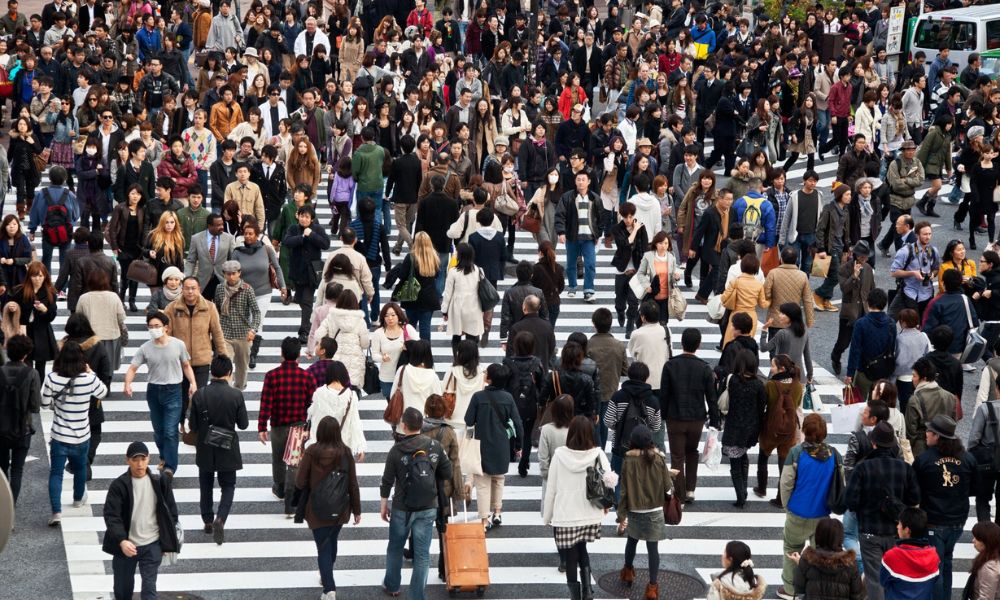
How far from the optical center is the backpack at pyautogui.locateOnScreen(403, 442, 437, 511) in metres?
11.3

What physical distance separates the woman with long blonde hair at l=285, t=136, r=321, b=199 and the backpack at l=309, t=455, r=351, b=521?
8885 millimetres

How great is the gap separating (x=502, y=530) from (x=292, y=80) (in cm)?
1424

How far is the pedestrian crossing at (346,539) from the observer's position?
12180mm

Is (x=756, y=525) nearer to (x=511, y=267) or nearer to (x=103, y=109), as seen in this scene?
(x=511, y=267)

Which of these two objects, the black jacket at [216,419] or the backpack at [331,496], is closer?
the backpack at [331,496]

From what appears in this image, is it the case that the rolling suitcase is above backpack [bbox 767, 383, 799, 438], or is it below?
below

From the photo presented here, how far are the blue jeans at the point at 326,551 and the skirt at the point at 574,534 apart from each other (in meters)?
1.60

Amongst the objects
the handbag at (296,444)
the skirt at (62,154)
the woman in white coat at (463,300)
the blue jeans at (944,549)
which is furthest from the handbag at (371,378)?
the skirt at (62,154)

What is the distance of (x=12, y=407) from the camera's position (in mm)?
12648

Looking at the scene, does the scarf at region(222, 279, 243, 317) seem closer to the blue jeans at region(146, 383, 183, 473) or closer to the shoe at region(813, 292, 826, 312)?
the blue jeans at region(146, 383, 183, 473)

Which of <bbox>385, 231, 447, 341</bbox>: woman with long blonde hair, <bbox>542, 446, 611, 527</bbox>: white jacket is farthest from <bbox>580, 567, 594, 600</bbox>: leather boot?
<bbox>385, 231, 447, 341</bbox>: woman with long blonde hair

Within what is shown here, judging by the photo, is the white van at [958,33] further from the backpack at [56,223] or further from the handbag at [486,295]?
the backpack at [56,223]

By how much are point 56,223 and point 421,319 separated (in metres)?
4.71

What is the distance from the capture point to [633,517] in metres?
11.6
